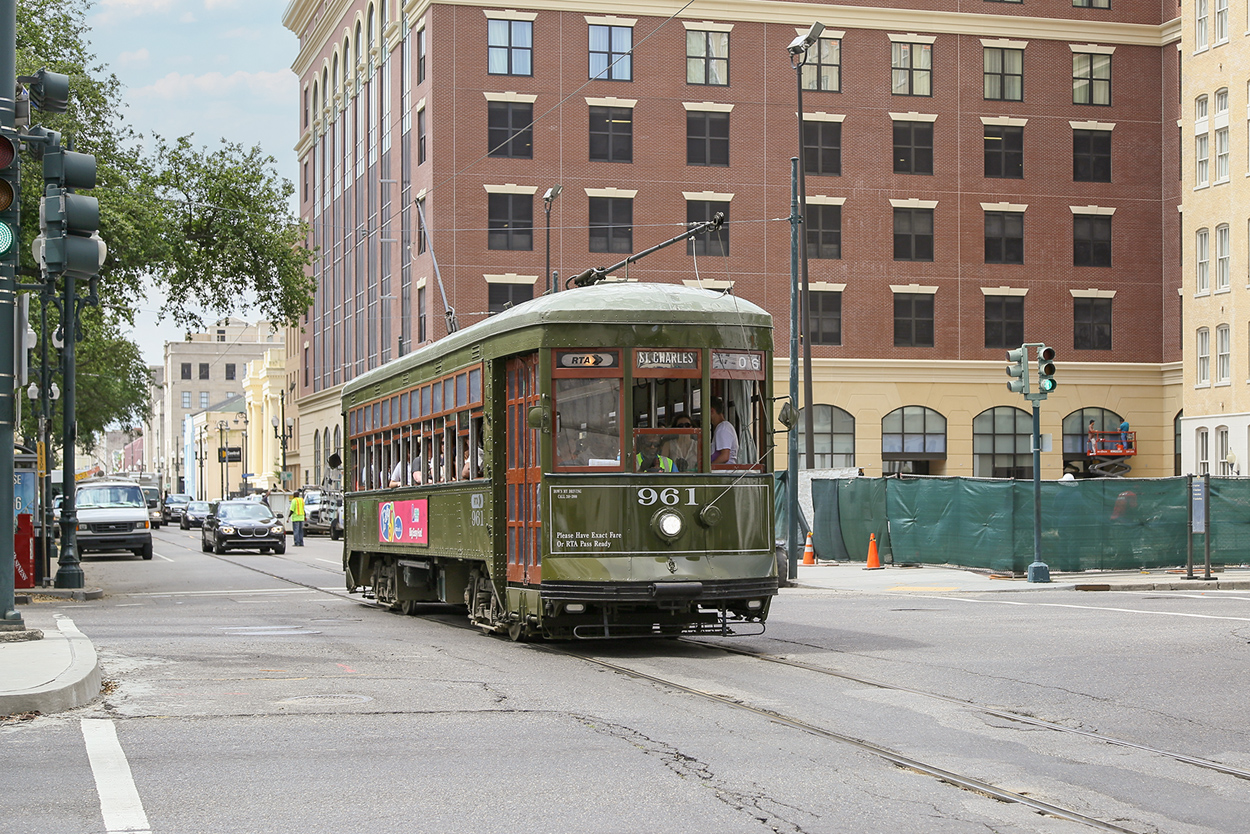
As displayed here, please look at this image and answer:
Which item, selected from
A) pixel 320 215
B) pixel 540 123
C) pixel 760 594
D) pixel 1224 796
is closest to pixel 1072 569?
pixel 760 594

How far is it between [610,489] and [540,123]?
4266 centimetres

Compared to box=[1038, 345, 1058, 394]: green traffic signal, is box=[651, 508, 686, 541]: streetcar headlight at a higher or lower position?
lower

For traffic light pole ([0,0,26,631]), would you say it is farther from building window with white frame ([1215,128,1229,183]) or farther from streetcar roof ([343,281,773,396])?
building window with white frame ([1215,128,1229,183])

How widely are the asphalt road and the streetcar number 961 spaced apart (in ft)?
4.90

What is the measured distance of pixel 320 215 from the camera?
8288 centimetres

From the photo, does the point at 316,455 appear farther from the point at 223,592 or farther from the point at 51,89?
the point at 51,89

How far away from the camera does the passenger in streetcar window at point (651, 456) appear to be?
1470cm

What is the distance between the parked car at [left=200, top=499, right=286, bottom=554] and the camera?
45.4 metres

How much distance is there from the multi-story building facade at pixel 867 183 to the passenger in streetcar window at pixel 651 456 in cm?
3979

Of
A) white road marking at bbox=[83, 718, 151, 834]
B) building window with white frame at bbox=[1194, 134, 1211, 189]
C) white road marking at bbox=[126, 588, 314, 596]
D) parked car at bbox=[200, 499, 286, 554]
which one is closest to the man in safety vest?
parked car at bbox=[200, 499, 286, 554]

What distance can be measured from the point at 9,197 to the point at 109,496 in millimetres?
29636

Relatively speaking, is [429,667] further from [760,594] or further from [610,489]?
[760,594]

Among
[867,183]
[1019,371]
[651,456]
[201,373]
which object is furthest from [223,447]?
[651,456]

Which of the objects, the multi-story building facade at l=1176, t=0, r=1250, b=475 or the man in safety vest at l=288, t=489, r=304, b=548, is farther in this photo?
the man in safety vest at l=288, t=489, r=304, b=548
